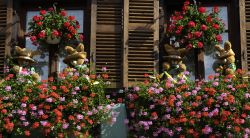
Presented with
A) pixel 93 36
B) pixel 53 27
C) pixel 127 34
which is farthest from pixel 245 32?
pixel 53 27

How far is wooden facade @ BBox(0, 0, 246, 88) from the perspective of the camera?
12.0 meters

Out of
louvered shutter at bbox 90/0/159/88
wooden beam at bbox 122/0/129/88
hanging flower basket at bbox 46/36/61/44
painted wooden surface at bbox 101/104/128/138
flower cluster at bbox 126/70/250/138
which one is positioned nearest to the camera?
flower cluster at bbox 126/70/250/138

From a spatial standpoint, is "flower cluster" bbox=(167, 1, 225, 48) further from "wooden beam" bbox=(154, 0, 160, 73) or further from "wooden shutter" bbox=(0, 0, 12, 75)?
"wooden shutter" bbox=(0, 0, 12, 75)

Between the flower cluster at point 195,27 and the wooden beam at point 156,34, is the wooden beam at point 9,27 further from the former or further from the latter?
the flower cluster at point 195,27

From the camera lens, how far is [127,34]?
39.8ft

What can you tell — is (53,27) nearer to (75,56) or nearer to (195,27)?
(75,56)

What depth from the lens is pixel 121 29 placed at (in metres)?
12.2

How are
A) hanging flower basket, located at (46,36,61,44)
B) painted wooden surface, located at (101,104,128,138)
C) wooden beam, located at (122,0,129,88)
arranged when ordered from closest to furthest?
1. painted wooden surface, located at (101,104,128,138)
2. wooden beam, located at (122,0,129,88)
3. hanging flower basket, located at (46,36,61,44)

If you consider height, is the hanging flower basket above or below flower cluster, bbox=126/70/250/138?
above

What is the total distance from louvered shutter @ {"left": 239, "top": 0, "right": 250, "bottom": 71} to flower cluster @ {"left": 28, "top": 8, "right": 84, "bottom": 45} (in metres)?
2.84

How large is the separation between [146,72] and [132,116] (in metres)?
1.08

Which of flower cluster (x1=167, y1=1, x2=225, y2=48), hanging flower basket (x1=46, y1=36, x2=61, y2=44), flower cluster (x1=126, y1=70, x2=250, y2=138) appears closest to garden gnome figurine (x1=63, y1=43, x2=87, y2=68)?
hanging flower basket (x1=46, y1=36, x2=61, y2=44)

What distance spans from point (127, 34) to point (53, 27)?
133cm

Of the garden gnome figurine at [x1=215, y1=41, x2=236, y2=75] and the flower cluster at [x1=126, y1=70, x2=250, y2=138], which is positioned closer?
the flower cluster at [x1=126, y1=70, x2=250, y2=138]
